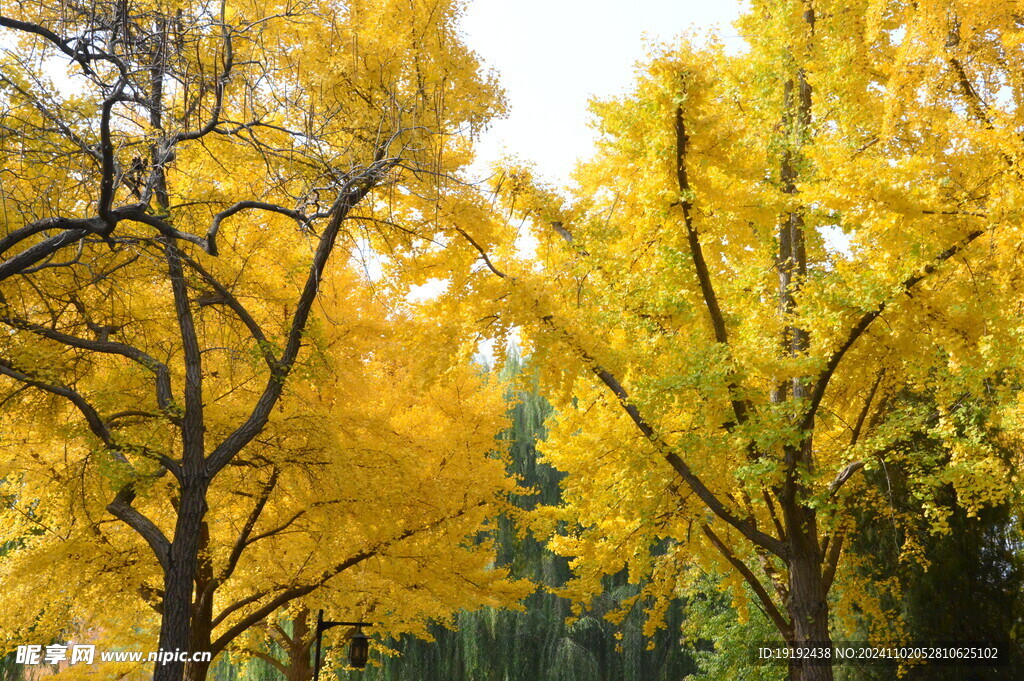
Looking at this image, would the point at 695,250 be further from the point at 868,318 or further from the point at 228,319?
the point at 228,319

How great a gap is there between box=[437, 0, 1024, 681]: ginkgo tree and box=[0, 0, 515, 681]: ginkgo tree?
146cm

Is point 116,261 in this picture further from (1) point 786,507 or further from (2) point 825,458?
(2) point 825,458

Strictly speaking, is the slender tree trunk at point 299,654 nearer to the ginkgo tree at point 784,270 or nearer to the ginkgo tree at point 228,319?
the ginkgo tree at point 228,319

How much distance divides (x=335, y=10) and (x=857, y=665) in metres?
11.7

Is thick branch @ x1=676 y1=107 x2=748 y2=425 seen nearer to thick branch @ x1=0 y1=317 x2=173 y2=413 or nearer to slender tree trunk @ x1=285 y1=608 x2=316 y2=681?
thick branch @ x1=0 y1=317 x2=173 y2=413

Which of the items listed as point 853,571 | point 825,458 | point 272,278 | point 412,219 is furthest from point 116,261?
point 853,571

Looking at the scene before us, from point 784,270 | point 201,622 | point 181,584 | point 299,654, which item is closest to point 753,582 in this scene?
point 784,270

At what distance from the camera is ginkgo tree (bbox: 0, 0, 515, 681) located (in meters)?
6.47

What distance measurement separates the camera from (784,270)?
921cm

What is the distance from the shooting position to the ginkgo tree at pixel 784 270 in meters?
6.79

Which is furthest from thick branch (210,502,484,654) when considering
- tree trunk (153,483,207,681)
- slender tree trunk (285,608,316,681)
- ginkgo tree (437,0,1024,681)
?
slender tree trunk (285,608,316,681)

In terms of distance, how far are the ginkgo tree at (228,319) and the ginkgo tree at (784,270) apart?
1.46m

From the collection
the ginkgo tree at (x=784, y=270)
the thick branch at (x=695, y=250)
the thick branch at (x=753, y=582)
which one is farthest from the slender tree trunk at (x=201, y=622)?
the thick branch at (x=695, y=250)

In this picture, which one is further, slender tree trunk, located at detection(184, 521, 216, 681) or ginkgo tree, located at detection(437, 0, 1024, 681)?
slender tree trunk, located at detection(184, 521, 216, 681)
